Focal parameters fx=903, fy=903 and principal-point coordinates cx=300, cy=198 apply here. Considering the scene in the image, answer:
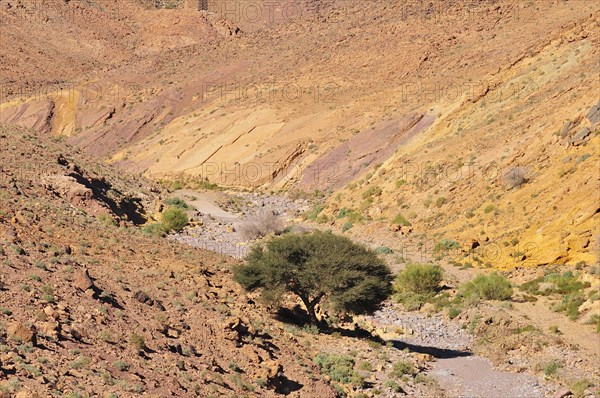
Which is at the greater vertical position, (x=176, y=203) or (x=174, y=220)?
(x=176, y=203)

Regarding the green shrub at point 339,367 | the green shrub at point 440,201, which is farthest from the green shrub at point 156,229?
the green shrub at point 339,367

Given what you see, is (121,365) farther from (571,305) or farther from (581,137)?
(581,137)

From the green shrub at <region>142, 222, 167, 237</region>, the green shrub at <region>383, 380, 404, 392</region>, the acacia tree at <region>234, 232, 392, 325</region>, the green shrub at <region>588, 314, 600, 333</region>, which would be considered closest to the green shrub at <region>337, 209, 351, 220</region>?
the green shrub at <region>142, 222, 167, 237</region>

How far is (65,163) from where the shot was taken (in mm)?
41656

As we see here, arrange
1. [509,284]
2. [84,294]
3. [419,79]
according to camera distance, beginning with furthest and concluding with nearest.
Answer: [419,79] → [509,284] → [84,294]

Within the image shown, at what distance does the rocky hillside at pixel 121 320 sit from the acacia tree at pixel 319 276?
90cm

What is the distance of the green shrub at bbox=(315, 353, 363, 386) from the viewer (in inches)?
845

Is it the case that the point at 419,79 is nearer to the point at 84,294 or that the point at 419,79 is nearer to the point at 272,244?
the point at 272,244

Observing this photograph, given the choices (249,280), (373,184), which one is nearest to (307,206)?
(373,184)

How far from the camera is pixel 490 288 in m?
29.7

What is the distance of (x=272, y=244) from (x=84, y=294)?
792 centimetres

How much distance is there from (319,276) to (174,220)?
17.5 meters

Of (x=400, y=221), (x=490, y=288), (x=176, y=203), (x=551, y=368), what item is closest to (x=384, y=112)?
(x=176, y=203)

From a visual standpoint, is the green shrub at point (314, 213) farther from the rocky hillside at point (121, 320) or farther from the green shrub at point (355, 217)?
the rocky hillside at point (121, 320)
